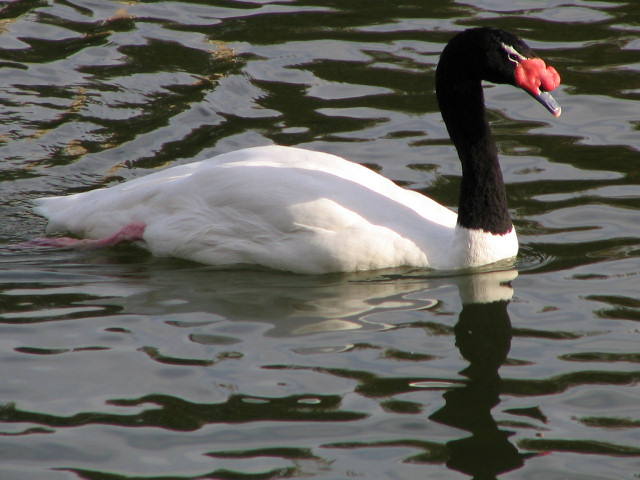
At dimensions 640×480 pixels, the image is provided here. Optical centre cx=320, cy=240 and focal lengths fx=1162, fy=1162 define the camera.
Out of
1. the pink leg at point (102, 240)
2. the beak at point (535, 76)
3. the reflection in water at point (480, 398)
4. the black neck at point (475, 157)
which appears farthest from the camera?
the pink leg at point (102, 240)

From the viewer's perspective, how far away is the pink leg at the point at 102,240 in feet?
26.5

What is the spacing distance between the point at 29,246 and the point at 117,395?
105 inches

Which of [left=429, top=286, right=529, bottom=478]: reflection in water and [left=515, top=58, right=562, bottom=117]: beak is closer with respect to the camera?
[left=429, top=286, right=529, bottom=478]: reflection in water

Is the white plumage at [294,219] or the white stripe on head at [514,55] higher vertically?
the white stripe on head at [514,55]

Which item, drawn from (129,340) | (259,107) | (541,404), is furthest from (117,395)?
(259,107)

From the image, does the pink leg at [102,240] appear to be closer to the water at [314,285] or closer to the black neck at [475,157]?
the water at [314,285]

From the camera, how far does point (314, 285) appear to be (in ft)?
24.3

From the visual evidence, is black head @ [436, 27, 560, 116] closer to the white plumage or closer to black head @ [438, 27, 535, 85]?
black head @ [438, 27, 535, 85]

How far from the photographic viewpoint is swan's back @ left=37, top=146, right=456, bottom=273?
7395 millimetres

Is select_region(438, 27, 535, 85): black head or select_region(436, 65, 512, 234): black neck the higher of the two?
select_region(438, 27, 535, 85): black head

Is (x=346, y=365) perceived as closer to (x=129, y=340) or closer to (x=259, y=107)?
(x=129, y=340)

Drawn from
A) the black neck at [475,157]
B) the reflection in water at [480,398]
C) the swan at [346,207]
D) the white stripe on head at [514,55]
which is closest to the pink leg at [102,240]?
the swan at [346,207]

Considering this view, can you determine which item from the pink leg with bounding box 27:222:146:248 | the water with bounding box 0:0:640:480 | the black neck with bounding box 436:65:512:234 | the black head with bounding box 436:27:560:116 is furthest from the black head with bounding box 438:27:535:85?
the pink leg with bounding box 27:222:146:248

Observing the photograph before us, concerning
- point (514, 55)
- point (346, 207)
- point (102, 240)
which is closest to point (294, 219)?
point (346, 207)
